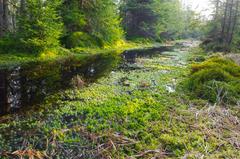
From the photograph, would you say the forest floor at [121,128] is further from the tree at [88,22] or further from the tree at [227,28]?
the tree at [227,28]

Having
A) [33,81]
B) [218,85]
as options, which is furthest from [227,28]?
[33,81]

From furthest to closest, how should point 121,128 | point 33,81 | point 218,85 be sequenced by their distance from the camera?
point 33,81, point 218,85, point 121,128

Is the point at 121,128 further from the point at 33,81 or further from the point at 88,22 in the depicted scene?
the point at 88,22

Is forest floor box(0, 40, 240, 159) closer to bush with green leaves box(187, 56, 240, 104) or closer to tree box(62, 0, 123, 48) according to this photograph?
bush with green leaves box(187, 56, 240, 104)

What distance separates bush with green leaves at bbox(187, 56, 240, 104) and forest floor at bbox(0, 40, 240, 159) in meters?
0.46

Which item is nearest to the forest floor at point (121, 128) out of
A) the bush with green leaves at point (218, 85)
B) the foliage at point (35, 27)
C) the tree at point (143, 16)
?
the bush with green leaves at point (218, 85)

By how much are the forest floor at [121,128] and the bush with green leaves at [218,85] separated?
0.46 m

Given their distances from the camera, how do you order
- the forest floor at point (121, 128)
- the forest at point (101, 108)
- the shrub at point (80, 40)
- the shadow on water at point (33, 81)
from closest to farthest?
the forest floor at point (121, 128), the forest at point (101, 108), the shadow on water at point (33, 81), the shrub at point (80, 40)

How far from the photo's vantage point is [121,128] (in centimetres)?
571

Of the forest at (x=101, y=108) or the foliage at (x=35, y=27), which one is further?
the foliage at (x=35, y=27)

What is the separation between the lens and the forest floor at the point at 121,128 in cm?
472

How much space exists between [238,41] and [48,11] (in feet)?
67.2

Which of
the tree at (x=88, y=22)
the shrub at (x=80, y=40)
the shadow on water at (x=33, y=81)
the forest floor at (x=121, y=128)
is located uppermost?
the tree at (x=88, y=22)

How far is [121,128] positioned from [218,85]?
169 inches
